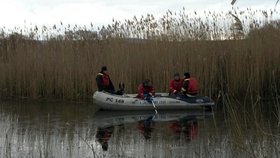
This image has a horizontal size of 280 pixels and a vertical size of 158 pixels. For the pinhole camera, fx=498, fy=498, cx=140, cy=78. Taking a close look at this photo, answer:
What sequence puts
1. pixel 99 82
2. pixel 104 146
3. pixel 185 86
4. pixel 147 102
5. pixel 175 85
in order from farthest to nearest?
pixel 175 85
pixel 99 82
pixel 147 102
pixel 185 86
pixel 104 146

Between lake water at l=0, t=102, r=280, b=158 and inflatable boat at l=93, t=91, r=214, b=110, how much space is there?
34 centimetres

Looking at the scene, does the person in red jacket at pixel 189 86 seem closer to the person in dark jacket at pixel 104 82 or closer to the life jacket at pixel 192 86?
the life jacket at pixel 192 86

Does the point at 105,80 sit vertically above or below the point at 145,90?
above

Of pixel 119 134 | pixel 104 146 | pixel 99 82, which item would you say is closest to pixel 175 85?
pixel 99 82

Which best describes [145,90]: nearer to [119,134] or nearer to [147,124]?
[147,124]

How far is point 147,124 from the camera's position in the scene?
12.9 m

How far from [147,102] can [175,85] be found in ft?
3.75

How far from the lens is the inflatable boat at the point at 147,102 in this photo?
647 inches

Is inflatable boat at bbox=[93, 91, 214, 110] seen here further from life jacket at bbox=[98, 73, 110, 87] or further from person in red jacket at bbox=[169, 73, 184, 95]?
life jacket at bbox=[98, 73, 110, 87]

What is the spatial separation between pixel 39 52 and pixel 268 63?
8.85 metres

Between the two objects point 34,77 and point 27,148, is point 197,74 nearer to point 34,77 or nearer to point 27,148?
point 34,77

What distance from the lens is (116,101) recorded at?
16.6 metres

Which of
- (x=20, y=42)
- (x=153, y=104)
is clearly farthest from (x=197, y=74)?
(x=20, y=42)

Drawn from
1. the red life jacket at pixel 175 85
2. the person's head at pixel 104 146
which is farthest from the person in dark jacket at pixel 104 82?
the person's head at pixel 104 146
